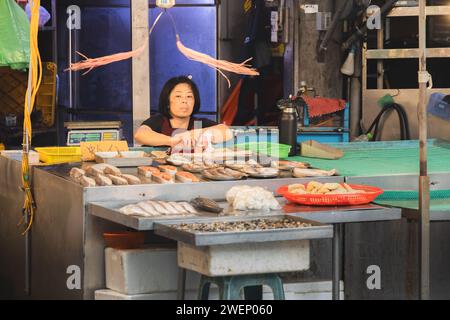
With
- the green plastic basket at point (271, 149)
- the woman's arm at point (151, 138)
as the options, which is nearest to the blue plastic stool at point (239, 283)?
the green plastic basket at point (271, 149)

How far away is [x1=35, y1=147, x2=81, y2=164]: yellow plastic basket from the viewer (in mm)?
6277

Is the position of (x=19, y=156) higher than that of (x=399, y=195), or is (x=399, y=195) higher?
(x=19, y=156)

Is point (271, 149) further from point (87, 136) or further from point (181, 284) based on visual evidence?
point (87, 136)

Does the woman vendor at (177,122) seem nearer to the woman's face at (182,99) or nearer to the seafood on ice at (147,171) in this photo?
the woman's face at (182,99)

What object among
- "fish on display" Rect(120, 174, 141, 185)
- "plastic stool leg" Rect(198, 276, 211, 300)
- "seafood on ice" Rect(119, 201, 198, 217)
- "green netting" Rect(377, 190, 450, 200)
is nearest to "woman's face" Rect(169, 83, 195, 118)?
"fish on display" Rect(120, 174, 141, 185)

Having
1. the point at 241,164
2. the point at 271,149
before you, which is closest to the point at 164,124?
the point at 271,149

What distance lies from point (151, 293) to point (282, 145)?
2.01 m

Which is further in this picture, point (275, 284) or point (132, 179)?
point (132, 179)

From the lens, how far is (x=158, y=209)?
4.57 m

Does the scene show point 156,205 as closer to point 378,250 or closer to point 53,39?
point 378,250

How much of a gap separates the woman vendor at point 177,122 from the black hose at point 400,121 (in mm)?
3167

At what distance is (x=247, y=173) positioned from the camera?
5.29 m

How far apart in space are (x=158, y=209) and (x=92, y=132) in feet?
11.1
